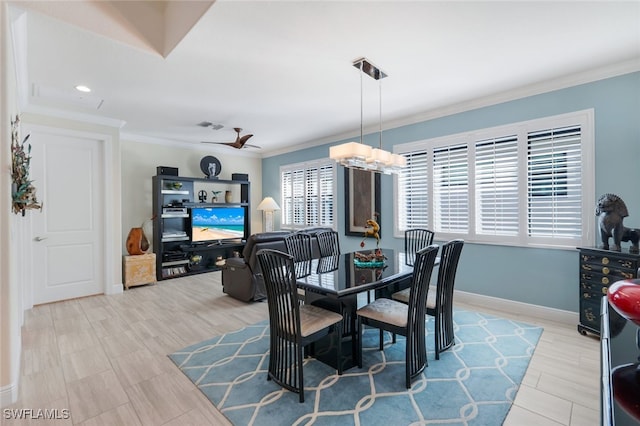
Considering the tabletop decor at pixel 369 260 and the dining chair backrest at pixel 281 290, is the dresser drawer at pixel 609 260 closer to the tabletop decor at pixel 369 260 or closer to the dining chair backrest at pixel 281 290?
the tabletop decor at pixel 369 260

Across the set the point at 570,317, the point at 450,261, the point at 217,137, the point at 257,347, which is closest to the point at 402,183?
the point at 450,261

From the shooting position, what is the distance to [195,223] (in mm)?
5918

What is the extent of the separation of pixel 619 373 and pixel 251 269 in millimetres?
3686

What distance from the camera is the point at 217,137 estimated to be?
5793mm

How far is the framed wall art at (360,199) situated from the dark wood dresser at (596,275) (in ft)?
8.86

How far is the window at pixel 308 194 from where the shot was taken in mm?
5871

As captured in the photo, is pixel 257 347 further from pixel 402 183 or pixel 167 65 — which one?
pixel 402 183

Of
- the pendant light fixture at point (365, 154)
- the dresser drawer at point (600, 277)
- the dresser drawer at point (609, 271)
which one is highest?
the pendant light fixture at point (365, 154)

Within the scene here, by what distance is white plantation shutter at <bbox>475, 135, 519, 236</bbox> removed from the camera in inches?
142

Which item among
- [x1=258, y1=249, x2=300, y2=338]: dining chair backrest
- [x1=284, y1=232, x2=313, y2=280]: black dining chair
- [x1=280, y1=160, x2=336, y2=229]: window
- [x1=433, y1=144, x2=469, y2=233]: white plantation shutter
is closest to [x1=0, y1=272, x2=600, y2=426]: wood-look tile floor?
[x1=258, y1=249, x2=300, y2=338]: dining chair backrest

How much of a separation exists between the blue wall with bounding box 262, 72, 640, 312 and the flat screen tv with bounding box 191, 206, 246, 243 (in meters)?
3.92

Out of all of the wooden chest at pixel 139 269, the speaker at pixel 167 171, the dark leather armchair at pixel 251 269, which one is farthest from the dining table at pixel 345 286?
the speaker at pixel 167 171

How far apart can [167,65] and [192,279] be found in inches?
153

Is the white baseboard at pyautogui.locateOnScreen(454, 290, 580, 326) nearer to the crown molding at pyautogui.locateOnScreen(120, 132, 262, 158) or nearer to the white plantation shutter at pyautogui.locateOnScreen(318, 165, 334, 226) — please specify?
the white plantation shutter at pyautogui.locateOnScreen(318, 165, 334, 226)
